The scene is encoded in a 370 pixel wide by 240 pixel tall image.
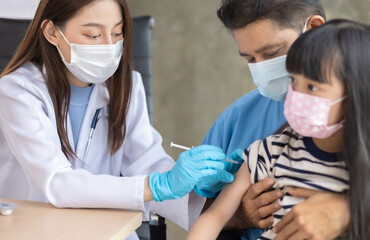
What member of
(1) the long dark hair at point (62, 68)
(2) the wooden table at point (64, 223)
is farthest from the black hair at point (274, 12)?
(2) the wooden table at point (64, 223)

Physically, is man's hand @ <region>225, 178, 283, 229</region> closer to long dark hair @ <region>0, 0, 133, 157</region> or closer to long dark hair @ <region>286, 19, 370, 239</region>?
long dark hair @ <region>286, 19, 370, 239</region>

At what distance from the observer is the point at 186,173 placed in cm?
152

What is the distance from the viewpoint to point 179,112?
12.1 ft

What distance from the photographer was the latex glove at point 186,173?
1518mm

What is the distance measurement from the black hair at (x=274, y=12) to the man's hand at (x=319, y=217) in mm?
546

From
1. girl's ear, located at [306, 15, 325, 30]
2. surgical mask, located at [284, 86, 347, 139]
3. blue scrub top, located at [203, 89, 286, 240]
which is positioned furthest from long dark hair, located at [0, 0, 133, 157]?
surgical mask, located at [284, 86, 347, 139]

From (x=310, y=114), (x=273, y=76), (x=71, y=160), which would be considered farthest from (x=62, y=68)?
(x=310, y=114)

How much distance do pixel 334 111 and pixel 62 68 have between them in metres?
1.04

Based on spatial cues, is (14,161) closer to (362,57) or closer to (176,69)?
(362,57)

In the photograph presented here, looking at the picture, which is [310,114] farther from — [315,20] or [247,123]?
[247,123]

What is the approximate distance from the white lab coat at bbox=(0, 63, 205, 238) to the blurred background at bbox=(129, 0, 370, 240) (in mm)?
1545

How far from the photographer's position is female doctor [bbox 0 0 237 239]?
1520 mm

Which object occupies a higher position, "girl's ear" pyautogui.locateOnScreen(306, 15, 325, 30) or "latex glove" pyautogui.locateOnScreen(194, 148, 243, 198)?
"girl's ear" pyautogui.locateOnScreen(306, 15, 325, 30)

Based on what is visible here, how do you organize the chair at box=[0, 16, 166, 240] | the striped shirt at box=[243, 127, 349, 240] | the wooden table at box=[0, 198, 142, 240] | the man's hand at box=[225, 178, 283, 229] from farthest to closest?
the chair at box=[0, 16, 166, 240] < the man's hand at box=[225, 178, 283, 229] < the striped shirt at box=[243, 127, 349, 240] < the wooden table at box=[0, 198, 142, 240]
